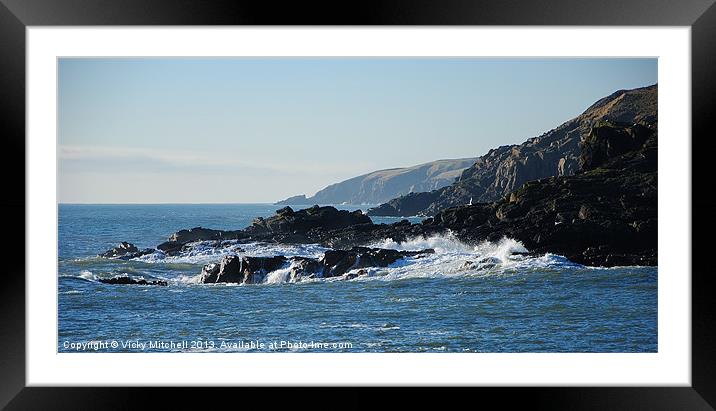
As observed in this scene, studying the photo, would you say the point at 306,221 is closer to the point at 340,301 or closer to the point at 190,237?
the point at 340,301

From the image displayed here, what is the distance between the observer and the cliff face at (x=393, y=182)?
7754 millimetres

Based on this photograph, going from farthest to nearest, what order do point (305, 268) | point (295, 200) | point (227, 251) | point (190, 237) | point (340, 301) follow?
point (190, 237)
point (227, 251)
point (305, 268)
point (295, 200)
point (340, 301)

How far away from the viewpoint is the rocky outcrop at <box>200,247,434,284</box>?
7.85 metres

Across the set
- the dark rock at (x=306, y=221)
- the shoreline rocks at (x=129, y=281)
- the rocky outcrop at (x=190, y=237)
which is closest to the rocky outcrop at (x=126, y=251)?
the rocky outcrop at (x=190, y=237)

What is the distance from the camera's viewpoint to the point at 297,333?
6.94m

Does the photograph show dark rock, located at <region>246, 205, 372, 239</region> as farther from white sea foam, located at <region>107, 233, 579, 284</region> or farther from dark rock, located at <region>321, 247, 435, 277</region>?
dark rock, located at <region>321, 247, 435, 277</region>

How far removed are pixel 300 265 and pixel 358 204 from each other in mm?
956

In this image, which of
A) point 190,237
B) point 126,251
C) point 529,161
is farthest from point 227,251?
point 529,161

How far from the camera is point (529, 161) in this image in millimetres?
8102

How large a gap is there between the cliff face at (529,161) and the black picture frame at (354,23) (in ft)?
11.2
